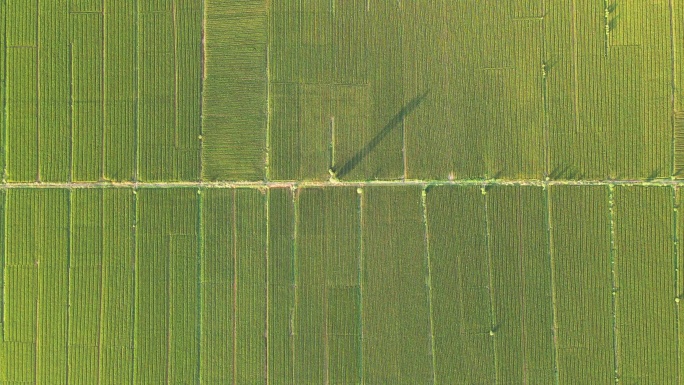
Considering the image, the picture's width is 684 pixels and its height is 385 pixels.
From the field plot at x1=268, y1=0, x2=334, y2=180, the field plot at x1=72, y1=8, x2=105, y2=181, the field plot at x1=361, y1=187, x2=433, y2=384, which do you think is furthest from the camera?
the field plot at x1=72, y1=8, x2=105, y2=181

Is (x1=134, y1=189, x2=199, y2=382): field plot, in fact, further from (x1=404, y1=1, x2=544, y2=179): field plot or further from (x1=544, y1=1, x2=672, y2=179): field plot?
(x1=544, y1=1, x2=672, y2=179): field plot

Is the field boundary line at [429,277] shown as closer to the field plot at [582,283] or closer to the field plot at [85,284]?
the field plot at [582,283]

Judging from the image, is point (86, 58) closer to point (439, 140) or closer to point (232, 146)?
point (232, 146)

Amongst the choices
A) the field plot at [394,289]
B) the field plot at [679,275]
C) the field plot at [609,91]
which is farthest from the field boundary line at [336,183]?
the field plot at [679,275]

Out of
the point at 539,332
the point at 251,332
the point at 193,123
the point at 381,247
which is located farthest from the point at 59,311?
the point at 539,332

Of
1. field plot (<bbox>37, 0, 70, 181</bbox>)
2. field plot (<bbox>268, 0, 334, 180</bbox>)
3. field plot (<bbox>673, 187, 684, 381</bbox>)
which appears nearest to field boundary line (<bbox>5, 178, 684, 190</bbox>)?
field plot (<bbox>268, 0, 334, 180</bbox>)

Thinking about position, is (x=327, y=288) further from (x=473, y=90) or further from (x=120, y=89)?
(x=120, y=89)

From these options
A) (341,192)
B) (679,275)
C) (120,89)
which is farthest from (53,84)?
(679,275)
